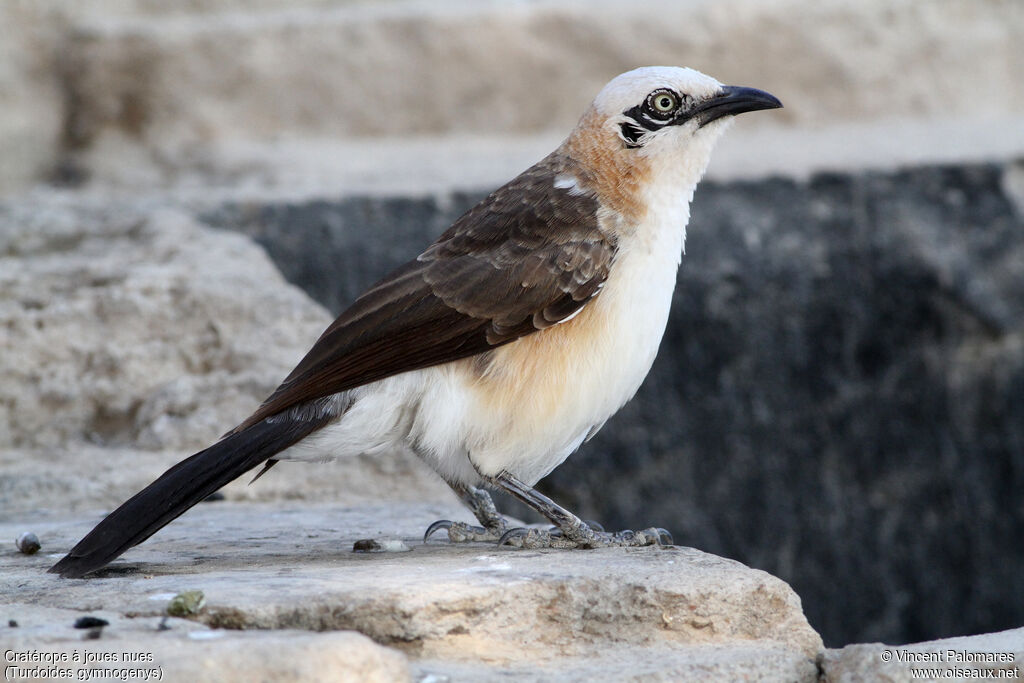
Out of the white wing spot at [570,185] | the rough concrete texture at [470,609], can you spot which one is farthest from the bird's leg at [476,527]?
the white wing spot at [570,185]

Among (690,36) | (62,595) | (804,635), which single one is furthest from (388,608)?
(690,36)

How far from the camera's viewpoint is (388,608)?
2.88m

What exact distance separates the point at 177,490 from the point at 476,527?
1030 mm

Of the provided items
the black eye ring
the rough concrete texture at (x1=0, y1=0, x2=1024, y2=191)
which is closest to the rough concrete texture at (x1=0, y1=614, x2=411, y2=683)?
the black eye ring

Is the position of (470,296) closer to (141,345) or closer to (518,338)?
(518,338)

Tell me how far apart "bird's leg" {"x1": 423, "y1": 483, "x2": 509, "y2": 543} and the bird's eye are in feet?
4.74

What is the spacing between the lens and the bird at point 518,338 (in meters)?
3.76

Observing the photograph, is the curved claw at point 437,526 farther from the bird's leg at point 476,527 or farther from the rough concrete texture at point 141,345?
the rough concrete texture at point 141,345

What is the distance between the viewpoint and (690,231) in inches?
260

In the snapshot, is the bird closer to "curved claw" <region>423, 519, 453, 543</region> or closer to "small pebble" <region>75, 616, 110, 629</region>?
"curved claw" <region>423, 519, 453, 543</region>

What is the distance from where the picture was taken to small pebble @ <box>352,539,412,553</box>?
3.69 m

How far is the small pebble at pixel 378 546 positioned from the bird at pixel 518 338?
0.63 ft

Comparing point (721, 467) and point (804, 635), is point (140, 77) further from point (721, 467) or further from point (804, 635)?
point (804, 635)

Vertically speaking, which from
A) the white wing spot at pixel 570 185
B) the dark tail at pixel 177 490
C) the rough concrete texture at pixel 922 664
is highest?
the white wing spot at pixel 570 185
